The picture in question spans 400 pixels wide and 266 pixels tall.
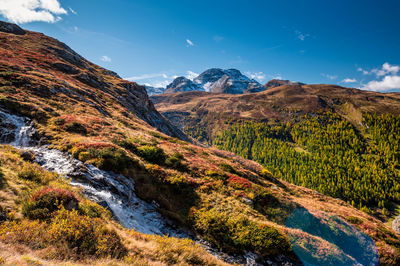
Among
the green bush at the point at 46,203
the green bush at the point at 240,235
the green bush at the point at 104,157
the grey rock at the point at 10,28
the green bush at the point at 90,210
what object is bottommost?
the green bush at the point at 240,235

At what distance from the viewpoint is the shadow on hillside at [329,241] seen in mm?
14773

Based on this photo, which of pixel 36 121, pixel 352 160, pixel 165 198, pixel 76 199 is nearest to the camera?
pixel 76 199

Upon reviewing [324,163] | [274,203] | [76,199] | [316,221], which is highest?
[76,199]

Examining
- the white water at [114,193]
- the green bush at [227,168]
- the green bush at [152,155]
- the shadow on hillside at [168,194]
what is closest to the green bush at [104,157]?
the white water at [114,193]

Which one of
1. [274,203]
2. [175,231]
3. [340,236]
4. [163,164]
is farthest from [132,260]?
[340,236]

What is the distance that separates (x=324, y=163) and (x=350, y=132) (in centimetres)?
6566

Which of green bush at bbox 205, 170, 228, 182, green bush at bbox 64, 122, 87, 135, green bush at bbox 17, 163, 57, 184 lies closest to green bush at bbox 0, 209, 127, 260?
green bush at bbox 17, 163, 57, 184

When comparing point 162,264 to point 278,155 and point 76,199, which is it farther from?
point 278,155

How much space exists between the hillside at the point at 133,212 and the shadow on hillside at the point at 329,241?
12 cm

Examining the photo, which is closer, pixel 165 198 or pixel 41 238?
pixel 41 238

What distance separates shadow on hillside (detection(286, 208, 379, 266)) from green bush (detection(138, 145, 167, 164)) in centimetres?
1677

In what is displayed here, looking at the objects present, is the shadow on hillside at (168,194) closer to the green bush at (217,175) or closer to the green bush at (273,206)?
the green bush at (217,175)

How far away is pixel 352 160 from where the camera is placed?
491ft

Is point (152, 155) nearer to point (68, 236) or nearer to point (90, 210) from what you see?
point (90, 210)
